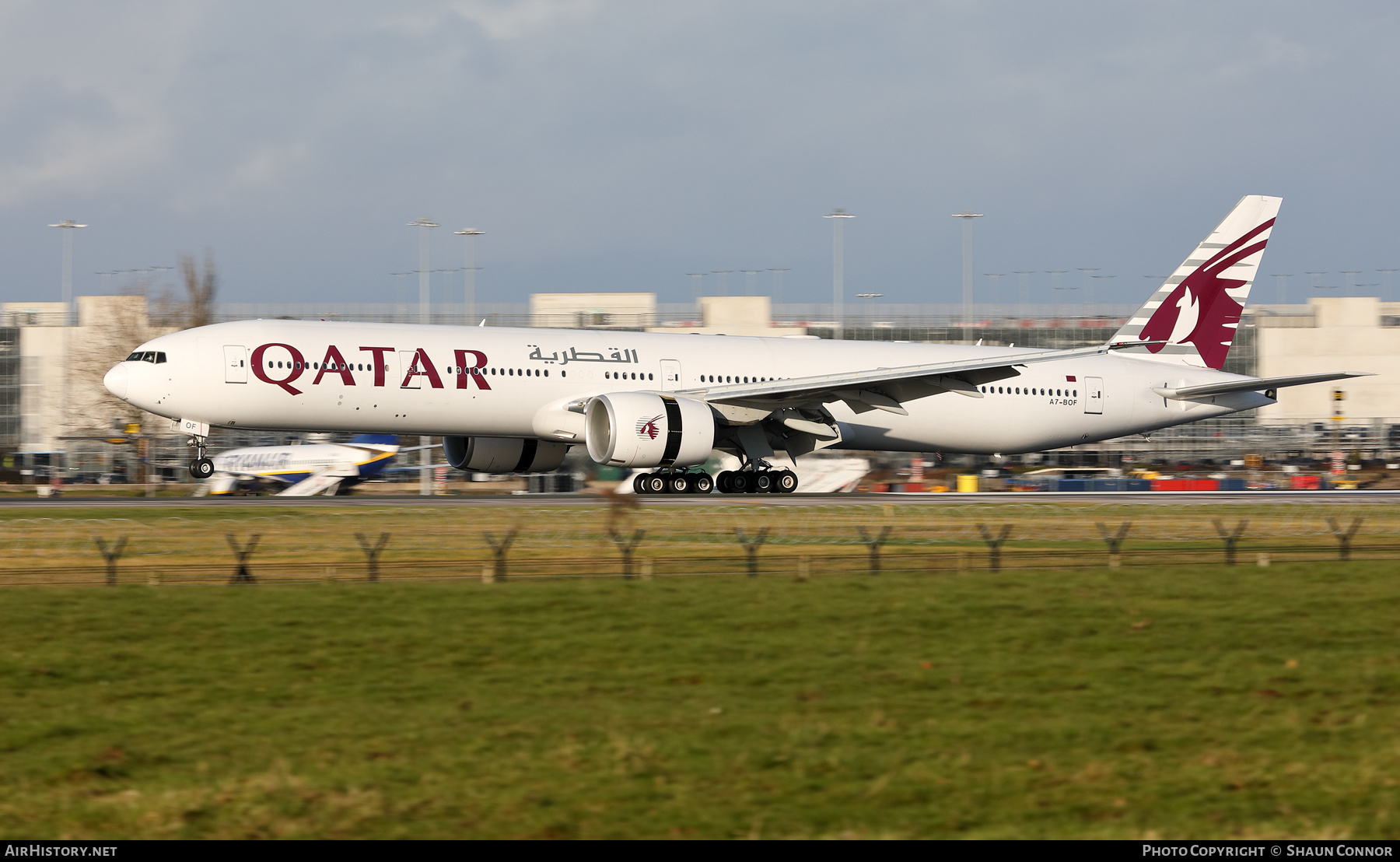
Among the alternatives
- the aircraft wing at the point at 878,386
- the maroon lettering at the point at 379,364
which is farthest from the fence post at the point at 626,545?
the maroon lettering at the point at 379,364

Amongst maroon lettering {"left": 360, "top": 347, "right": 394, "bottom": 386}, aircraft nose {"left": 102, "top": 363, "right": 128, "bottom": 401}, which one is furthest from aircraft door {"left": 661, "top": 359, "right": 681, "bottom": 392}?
aircraft nose {"left": 102, "top": 363, "right": 128, "bottom": 401}

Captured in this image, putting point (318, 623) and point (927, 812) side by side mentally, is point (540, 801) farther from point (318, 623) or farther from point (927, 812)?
point (318, 623)

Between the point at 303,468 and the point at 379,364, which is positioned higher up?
the point at 379,364

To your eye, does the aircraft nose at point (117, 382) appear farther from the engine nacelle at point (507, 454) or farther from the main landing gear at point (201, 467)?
the engine nacelle at point (507, 454)

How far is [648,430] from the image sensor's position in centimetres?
3734

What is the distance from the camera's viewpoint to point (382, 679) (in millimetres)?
13820

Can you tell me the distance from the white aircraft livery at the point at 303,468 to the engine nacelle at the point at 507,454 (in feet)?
57.5

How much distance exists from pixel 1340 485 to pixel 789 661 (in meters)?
55.9

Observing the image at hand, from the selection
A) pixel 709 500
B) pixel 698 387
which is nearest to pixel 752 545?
pixel 709 500

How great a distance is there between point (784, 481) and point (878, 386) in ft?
14.5

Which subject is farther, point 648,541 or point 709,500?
point 709,500

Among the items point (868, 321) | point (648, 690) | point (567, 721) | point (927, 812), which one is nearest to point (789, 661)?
point (648, 690)

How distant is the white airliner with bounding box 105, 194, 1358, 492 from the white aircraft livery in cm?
1861

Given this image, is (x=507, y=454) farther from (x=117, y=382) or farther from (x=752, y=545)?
(x=752, y=545)
